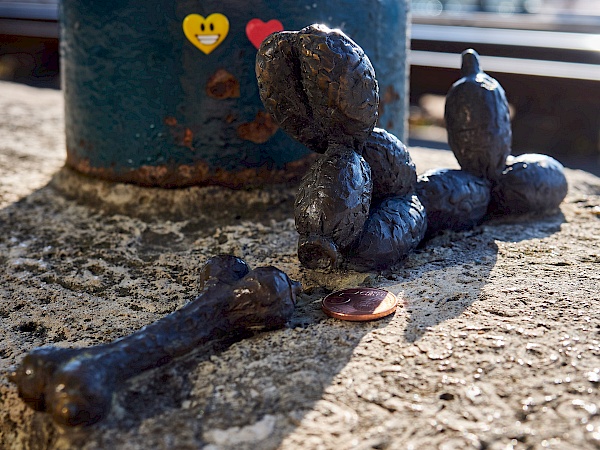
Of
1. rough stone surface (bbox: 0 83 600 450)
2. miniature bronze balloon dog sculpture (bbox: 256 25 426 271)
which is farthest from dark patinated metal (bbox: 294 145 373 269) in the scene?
rough stone surface (bbox: 0 83 600 450)

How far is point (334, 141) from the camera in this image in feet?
5.19

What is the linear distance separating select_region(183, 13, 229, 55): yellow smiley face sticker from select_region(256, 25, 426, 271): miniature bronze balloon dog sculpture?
600mm

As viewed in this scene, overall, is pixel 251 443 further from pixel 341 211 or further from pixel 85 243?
pixel 85 243

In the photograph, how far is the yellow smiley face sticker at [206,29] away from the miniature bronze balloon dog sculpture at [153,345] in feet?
2.93

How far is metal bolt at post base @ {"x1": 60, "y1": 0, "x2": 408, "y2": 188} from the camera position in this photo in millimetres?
2078

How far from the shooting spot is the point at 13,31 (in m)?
6.23

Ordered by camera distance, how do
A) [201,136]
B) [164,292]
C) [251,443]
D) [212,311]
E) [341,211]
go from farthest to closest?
[201,136] → [164,292] → [341,211] → [212,311] → [251,443]

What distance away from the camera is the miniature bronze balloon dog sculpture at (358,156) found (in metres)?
1.47

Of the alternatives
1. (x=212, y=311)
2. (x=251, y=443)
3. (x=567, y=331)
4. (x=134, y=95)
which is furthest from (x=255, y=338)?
(x=134, y=95)

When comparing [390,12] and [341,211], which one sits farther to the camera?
[390,12]

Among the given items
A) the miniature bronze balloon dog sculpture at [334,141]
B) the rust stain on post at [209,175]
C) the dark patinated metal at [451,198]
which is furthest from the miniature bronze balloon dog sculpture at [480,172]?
the rust stain on post at [209,175]

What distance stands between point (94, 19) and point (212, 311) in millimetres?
1257

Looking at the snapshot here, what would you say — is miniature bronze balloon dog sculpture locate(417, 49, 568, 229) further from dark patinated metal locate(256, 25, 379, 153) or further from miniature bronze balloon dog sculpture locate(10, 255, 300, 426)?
miniature bronze balloon dog sculpture locate(10, 255, 300, 426)

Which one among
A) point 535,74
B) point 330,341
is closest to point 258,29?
point 330,341
